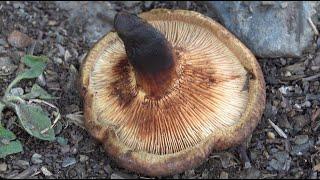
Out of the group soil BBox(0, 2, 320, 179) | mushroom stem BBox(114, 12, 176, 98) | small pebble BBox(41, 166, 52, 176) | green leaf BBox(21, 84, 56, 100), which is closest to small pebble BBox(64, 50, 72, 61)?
soil BBox(0, 2, 320, 179)

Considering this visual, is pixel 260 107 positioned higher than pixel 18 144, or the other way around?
pixel 260 107

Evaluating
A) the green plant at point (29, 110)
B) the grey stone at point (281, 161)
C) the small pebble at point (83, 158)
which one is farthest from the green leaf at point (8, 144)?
the grey stone at point (281, 161)

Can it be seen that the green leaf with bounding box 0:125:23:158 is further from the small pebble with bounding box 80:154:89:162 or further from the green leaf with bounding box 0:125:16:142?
the small pebble with bounding box 80:154:89:162

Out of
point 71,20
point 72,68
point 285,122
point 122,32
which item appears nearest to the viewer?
point 122,32

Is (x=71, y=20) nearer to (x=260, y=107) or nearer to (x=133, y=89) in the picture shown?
(x=133, y=89)

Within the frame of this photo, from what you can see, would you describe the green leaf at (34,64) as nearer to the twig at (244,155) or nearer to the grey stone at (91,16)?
the grey stone at (91,16)

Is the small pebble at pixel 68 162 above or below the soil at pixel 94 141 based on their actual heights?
below

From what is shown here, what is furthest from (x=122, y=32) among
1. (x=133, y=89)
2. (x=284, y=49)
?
(x=284, y=49)

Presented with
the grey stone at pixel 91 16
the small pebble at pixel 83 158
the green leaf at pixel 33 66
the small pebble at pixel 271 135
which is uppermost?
the grey stone at pixel 91 16
